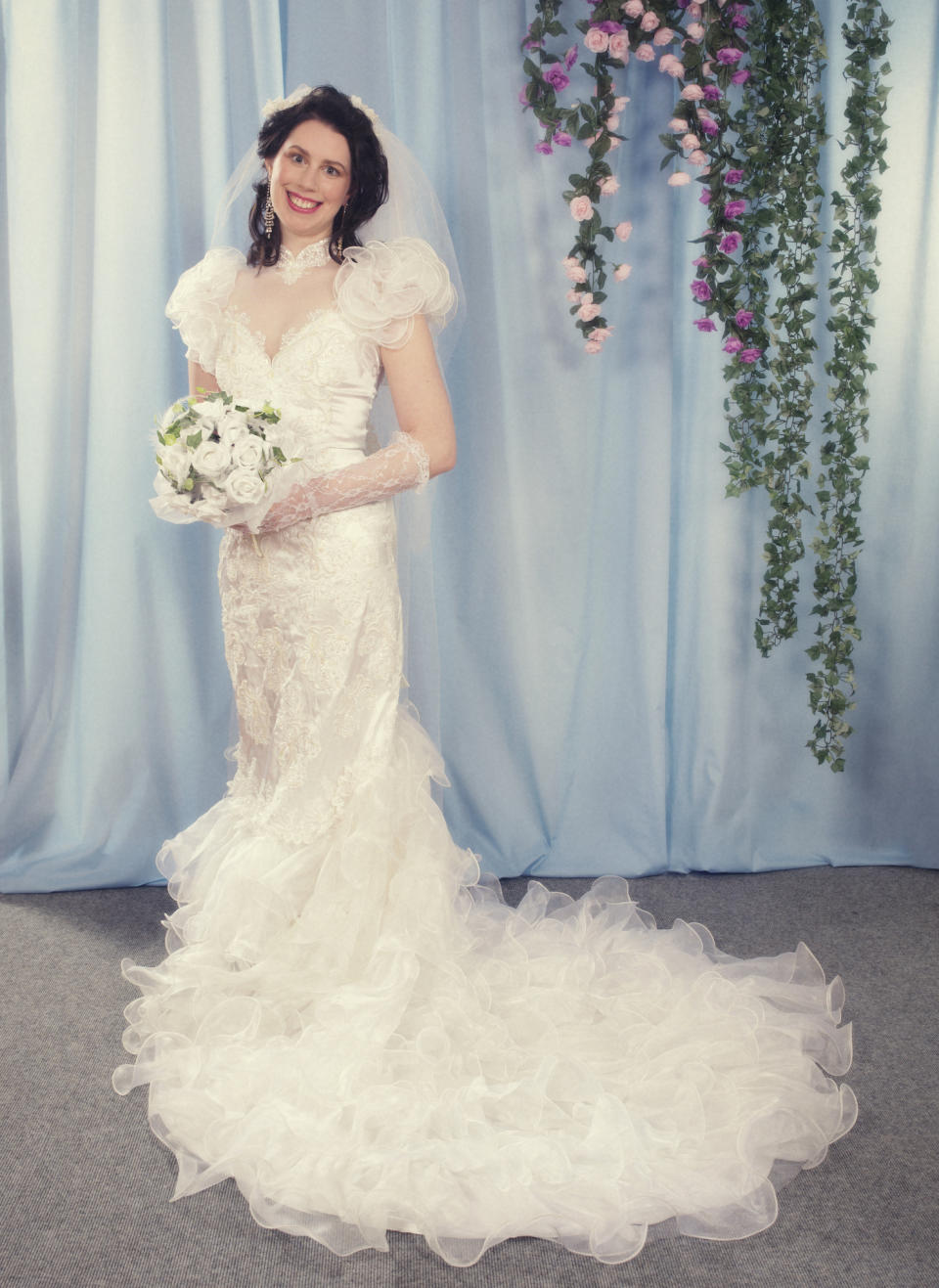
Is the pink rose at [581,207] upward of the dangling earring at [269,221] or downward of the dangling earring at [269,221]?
upward

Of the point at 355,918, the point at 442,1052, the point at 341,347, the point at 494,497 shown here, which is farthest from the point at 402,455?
the point at 442,1052

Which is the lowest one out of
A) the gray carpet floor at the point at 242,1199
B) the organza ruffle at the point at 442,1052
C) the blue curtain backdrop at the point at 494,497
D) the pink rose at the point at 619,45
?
the gray carpet floor at the point at 242,1199

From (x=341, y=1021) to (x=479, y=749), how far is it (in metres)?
1.44

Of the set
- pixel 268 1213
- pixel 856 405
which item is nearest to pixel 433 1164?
pixel 268 1213

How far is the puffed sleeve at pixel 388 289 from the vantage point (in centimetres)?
247

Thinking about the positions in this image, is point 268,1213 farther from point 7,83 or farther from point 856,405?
point 7,83

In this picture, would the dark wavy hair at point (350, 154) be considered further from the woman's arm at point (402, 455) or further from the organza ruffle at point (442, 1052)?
the organza ruffle at point (442, 1052)

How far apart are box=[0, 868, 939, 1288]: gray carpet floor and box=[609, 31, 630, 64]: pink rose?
2.59 meters

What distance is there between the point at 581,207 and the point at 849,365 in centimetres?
96

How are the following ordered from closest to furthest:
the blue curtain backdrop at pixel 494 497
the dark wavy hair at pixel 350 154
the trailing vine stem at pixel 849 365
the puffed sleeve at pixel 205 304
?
the dark wavy hair at pixel 350 154, the puffed sleeve at pixel 205 304, the trailing vine stem at pixel 849 365, the blue curtain backdrop at pixel 494 497

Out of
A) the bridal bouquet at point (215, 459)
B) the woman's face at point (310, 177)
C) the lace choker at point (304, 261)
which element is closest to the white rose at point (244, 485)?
the bridal bouquet at point (215, 459)

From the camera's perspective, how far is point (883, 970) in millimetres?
3047

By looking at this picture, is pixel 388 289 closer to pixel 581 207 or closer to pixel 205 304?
pixel 205 304

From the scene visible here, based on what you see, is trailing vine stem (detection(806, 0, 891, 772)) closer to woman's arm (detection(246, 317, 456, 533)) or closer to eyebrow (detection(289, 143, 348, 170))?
woman's arm (detection(246, 317, 456, 533))
